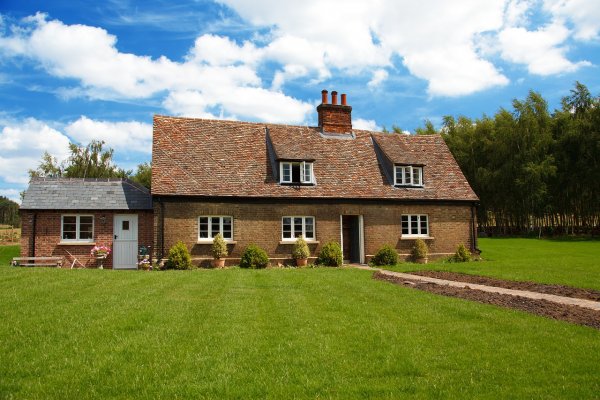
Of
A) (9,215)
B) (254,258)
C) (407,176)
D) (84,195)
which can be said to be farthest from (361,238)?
(9,215)

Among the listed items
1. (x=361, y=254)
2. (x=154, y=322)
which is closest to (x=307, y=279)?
(x=154, y=322)

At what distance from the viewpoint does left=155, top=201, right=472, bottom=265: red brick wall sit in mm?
20078

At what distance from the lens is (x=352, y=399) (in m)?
4.71

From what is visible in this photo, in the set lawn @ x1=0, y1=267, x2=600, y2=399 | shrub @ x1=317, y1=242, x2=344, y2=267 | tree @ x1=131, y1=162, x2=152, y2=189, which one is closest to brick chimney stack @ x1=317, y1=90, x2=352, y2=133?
shrub @ x1=317, y1=242, x2=344, y2=267

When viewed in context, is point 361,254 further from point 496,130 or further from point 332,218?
point 496,130

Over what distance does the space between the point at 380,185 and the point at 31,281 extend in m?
15.7

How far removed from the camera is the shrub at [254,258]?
1986 centimetres

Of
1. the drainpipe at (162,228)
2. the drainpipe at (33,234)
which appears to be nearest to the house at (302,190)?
A: the drainpipe at (162,228)

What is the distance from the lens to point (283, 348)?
633cm

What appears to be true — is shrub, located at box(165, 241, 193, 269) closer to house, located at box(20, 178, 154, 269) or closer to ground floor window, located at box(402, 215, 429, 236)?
house, located at box(20, 178, 154, 269)

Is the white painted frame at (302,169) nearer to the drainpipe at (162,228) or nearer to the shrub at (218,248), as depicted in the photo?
the shrub at (218,248)

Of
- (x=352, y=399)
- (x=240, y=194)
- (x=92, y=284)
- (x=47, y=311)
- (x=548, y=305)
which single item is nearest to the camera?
(x=352, y=399)

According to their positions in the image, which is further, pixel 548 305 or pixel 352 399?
pixel 548 305

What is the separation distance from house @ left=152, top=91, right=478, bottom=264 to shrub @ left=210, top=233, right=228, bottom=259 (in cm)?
57
